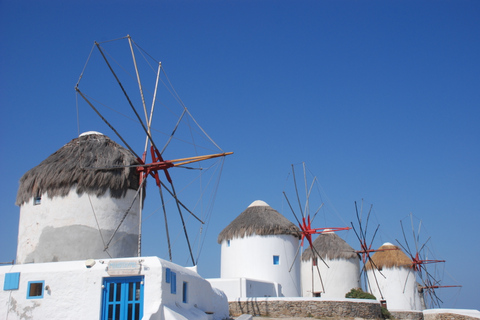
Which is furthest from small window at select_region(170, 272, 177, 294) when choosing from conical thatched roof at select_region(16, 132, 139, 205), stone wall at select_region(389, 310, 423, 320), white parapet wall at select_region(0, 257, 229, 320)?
stone wall at select_region(389, 310, 423, 320)

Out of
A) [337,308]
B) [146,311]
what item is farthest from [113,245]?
[337,308]

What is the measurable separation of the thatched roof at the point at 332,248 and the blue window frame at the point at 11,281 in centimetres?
2554

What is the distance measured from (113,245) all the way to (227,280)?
8.64 m

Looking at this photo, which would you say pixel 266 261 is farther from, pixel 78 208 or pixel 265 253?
pixel 78 208

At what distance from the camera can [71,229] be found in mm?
16031

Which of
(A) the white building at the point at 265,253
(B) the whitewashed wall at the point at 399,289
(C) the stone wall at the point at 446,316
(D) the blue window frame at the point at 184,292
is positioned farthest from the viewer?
(B) the whitewashed wall at the point at 399,289

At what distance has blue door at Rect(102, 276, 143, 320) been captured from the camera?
12.5 m

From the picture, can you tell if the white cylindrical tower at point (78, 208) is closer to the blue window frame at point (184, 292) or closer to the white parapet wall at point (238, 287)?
the blue window frame at point (184, 292)

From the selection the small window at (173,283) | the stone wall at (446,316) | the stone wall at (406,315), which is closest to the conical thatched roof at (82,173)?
the small window at (173,283)

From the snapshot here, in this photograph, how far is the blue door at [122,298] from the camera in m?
12.5

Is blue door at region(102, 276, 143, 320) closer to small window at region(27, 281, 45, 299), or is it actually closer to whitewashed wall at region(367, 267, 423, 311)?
small window at region(27, 281, 45, 299)

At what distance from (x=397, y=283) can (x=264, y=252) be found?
14.4 meters

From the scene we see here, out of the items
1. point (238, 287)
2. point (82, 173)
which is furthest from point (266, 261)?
point (82, 173)

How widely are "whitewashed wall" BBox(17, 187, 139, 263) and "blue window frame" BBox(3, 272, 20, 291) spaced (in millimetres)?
2285
